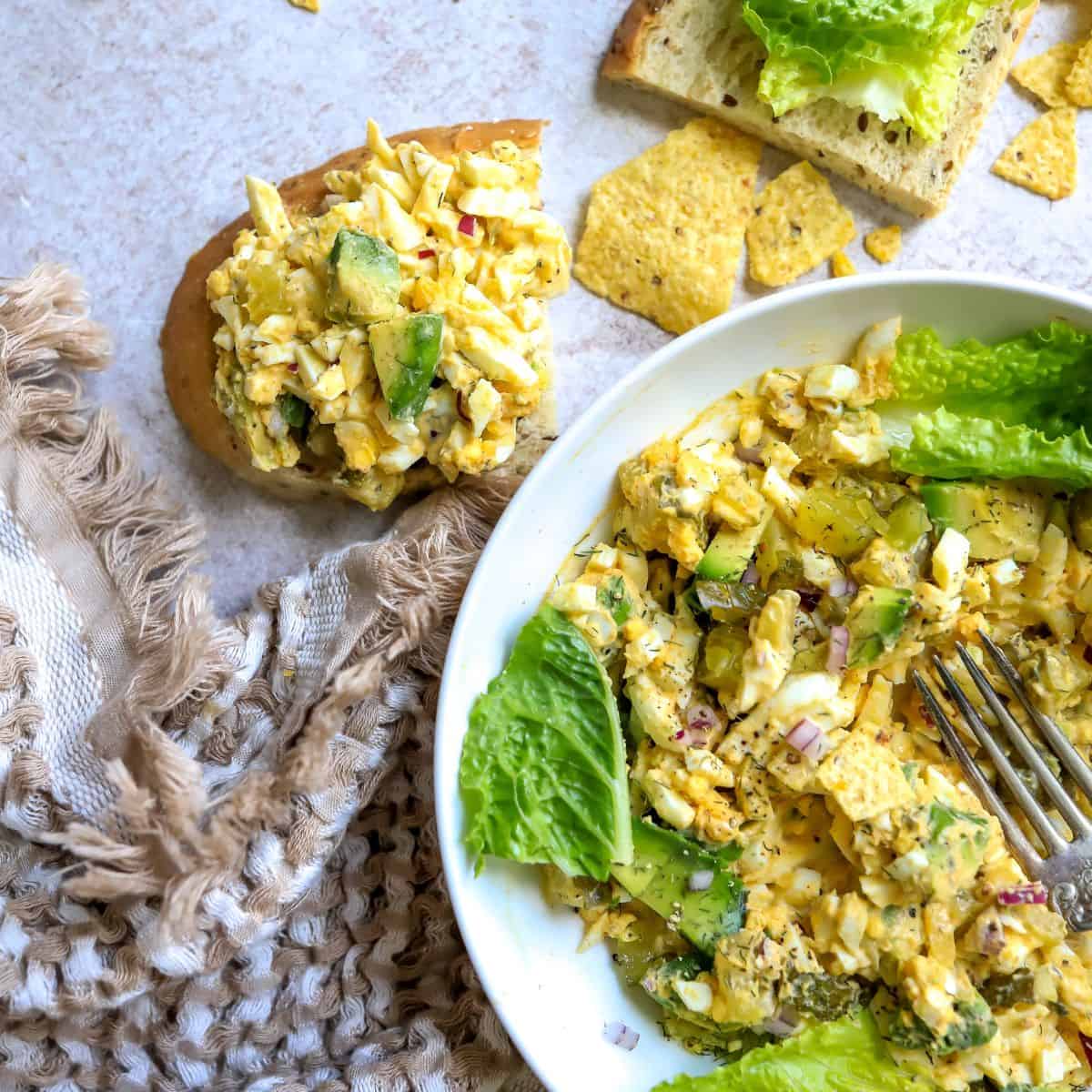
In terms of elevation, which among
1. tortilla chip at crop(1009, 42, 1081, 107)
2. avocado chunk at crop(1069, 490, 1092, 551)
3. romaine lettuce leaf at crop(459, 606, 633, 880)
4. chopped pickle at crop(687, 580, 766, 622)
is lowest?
romaine lettuce leaf at crop(459, 606, 633, 880)

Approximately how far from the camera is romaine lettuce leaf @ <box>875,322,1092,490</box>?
1868 millimetres

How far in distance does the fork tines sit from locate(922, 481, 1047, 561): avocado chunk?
16 cm

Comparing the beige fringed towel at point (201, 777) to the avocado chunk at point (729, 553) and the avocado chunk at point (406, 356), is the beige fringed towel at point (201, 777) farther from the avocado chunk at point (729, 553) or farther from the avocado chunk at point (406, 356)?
the avocado chunk at point (729, 553)

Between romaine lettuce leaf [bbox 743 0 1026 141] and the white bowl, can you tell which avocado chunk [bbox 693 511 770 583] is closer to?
the white bowl

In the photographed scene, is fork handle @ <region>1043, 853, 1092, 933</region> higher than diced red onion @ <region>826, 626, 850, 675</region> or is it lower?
lower

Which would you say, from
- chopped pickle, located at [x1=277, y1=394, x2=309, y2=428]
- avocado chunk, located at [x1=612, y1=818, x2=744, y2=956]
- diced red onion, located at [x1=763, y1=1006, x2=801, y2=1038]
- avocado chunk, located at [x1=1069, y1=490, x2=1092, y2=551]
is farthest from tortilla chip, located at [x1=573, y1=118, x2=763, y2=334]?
diced red onion, located at [x1=763, y1=1006, x2=801, y2=1038]

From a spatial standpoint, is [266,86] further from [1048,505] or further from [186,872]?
[1048,505]

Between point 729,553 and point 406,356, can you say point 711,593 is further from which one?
point 406,356

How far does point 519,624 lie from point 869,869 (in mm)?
715

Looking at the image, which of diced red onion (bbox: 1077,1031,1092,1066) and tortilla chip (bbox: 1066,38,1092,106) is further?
tortilla chip (bbox: 1066,38,1092,106)

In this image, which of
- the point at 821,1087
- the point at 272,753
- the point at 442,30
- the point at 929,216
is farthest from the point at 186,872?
the point at 929,216

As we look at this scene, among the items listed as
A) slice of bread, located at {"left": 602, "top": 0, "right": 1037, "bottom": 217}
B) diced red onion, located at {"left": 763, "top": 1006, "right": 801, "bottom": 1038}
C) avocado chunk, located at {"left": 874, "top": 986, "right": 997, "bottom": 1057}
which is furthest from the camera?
slice of bread, located at {"left": 602, "top": 0, "right": 1037, "bottom": 217}

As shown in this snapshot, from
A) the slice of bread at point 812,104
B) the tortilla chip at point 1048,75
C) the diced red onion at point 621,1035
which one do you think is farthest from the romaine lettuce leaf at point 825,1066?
the tortilla chip at point 1048,75

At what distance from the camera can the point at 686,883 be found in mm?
1862
